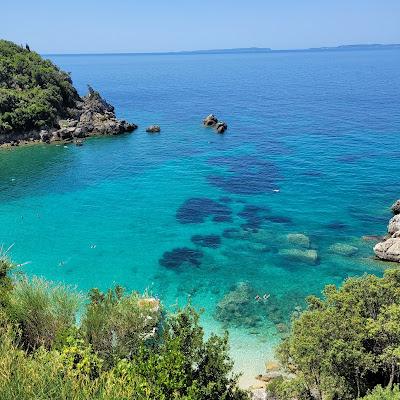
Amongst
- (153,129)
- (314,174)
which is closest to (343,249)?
(314,174)

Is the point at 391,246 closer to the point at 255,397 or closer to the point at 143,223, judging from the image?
the point at 255,397

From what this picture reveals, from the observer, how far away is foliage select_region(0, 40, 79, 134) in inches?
3915

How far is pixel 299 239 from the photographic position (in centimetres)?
5438

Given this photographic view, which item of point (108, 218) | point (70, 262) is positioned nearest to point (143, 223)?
point (108, 218)

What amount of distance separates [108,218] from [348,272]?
34.7 meters

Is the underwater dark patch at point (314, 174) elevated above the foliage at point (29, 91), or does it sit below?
below

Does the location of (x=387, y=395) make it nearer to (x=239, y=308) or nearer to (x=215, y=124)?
(x=239, y=308)

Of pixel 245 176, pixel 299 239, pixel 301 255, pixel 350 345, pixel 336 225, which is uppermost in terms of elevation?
pixel 350 345

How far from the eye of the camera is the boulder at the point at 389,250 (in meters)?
47.6

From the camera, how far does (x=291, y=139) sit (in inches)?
4102

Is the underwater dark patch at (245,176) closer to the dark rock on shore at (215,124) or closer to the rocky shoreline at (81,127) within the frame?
the dark rock on shore at (215,124)

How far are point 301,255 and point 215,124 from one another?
74.2 meters

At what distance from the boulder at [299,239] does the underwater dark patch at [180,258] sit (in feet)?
39.8

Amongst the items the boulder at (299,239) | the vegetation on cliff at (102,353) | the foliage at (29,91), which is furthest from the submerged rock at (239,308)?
the foliage at (29,91)
